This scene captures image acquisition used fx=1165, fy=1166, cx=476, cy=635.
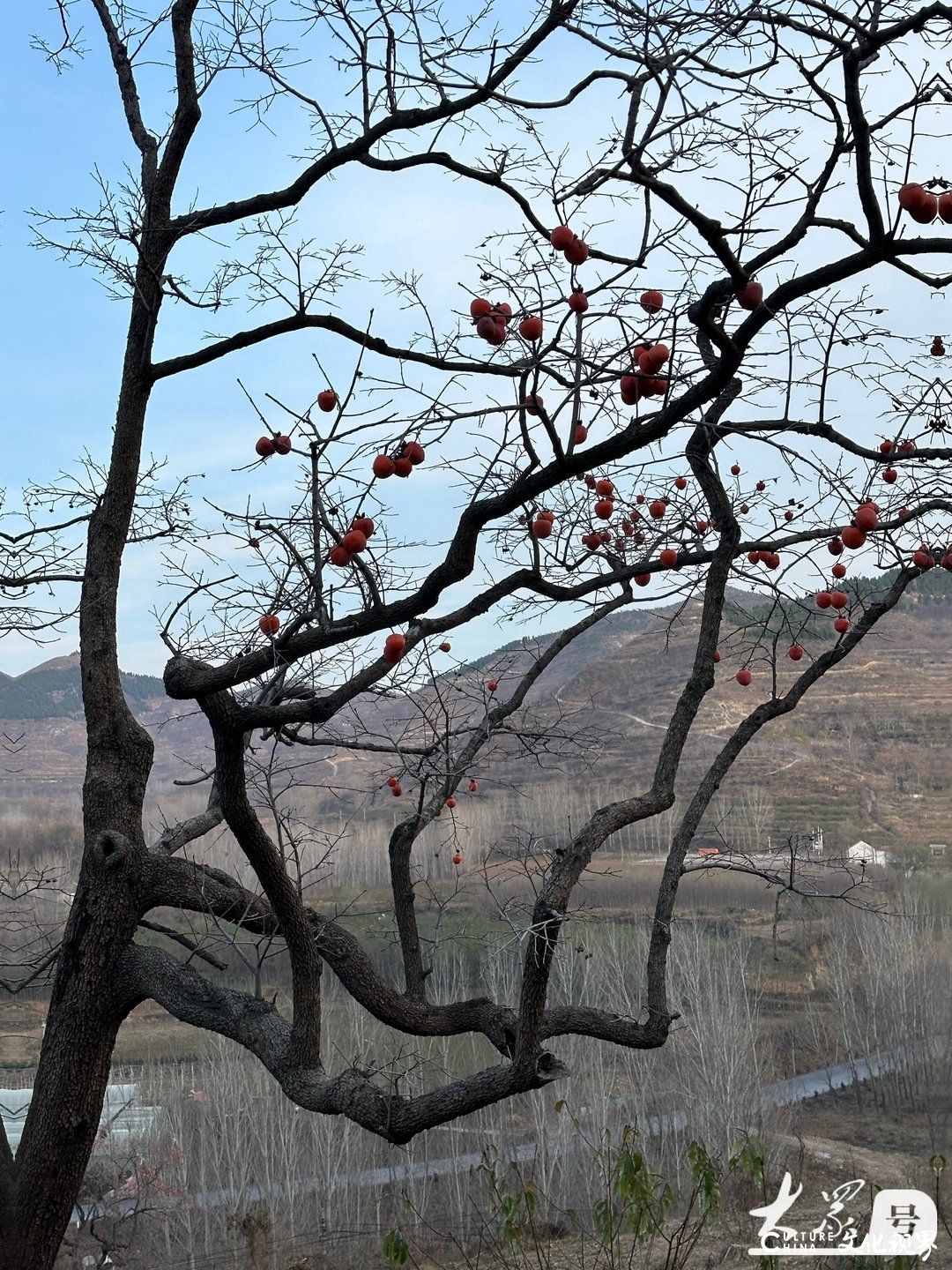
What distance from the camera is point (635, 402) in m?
2.96

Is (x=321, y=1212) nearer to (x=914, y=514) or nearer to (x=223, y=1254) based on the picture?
(x=223, y=1254)

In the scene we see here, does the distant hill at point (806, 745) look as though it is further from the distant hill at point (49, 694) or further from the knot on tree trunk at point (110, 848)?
the knot on tree trunk at point (110, 848)

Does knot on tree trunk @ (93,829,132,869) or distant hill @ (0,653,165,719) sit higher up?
distant hill @ (0,653,165,719)

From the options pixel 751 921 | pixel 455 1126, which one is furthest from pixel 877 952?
pixel 751 921
